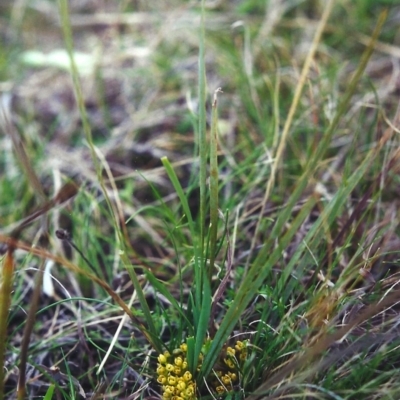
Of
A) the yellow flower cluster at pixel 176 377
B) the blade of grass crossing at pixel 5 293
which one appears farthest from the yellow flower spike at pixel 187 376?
the blade of grass crossing at pixel 5 293

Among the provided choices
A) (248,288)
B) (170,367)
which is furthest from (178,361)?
(248,288)

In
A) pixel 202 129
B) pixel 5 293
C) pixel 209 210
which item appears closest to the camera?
pixel 5 293

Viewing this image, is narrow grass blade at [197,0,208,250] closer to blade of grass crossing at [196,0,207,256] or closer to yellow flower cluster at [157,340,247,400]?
blade of grass crossing at [196,0,207,256]

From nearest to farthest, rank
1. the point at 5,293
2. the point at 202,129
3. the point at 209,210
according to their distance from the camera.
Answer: the point at 5,293, the point at 202,129, the point at 209,210

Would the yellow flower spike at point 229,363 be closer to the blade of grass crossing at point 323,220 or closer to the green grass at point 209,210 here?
the green grass at point 209,210

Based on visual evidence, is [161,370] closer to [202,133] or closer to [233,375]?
[233,375]

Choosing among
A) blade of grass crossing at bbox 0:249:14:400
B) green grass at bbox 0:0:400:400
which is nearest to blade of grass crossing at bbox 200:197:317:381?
green grass at bbox 0:0:400:400
